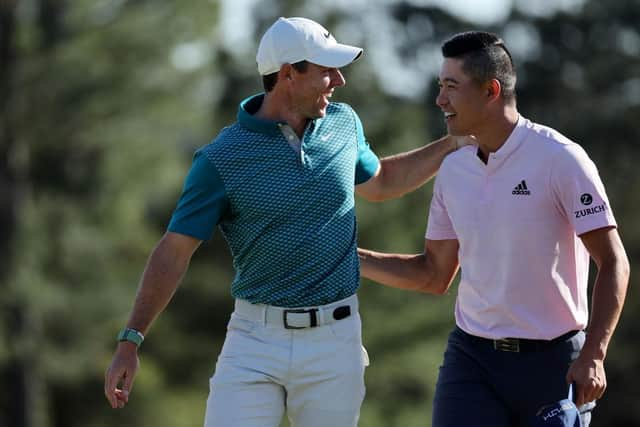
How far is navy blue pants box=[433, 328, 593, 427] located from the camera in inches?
214

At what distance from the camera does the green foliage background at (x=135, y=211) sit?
70.2 ft

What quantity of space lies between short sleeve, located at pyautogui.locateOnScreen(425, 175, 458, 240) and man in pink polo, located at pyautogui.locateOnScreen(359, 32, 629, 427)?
12 centimetres

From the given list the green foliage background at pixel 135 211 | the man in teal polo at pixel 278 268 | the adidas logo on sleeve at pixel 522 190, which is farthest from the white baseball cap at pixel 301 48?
the green foliage background at pixel 135 211

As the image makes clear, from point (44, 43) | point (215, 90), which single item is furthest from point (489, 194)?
point (215, 90)

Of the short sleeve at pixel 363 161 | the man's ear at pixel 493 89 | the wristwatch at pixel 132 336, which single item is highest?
the man's ear at pixel 493 89

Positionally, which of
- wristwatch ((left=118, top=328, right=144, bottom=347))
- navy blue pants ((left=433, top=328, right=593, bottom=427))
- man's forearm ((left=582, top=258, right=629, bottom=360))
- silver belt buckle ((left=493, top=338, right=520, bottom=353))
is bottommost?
navy blue pants ((left=433, top=328, right=593, bottom=427))

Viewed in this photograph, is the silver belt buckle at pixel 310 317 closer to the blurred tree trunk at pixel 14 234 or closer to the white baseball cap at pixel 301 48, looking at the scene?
the white baseball cap at pixel 301 48

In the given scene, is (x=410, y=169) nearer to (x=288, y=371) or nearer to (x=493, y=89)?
(x=493, y=89)

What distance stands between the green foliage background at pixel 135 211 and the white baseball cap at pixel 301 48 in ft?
51.9

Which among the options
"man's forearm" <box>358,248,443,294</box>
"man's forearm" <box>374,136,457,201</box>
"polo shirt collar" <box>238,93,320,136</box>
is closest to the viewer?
"polo shirt collar" <box>238,93,320,136</box>

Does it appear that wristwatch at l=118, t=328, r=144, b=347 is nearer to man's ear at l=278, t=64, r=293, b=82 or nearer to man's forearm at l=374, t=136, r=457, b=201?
man's ear at l=278, t=64, r=293, b=82

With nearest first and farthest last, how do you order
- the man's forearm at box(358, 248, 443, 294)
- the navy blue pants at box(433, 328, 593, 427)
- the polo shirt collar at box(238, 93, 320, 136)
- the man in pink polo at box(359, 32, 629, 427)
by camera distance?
the man in pink polo at box(359, 32, 629, 427) → the navy blue pants at box(433, 328, 593, 427) → the polo shirt collar at box(238, 93, 320, 136) → the man's forearm at box(358, 248, 443, 294)

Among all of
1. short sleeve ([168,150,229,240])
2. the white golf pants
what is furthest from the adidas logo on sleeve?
short sleeve ([168,150,229,240])

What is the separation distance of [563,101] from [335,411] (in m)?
28.0
